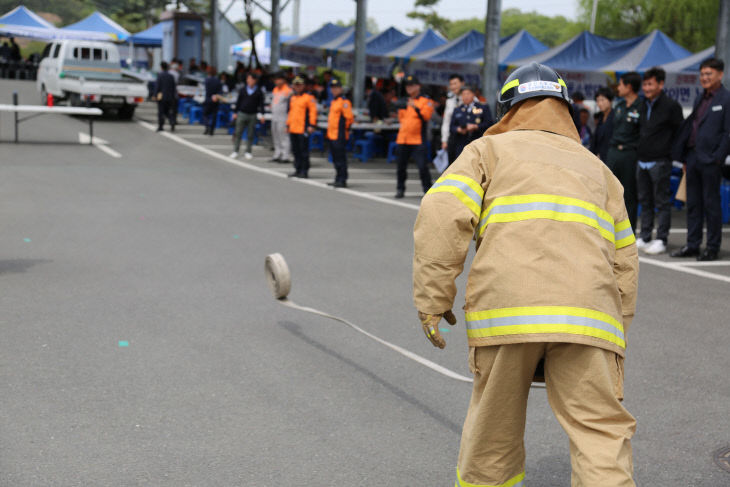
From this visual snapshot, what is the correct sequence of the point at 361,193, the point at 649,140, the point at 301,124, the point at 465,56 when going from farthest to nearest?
the point at 465,56, the point at 301,124, the point at 361,193, the point at 649,140

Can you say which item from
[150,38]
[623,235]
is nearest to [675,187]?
[623,235]

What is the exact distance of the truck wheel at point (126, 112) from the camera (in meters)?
27.0

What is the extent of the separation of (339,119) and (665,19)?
46586 mm

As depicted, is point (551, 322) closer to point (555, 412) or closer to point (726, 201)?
point (555, 412)

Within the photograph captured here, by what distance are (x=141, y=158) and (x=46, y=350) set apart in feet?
43.0

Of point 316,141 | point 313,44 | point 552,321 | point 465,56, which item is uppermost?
point 313,44

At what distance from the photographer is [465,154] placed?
3168mm

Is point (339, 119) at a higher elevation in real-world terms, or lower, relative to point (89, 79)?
lower

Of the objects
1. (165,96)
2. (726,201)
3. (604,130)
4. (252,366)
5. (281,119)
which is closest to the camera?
(252,366)

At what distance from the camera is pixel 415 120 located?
1408 cm

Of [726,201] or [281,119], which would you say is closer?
[726,201]

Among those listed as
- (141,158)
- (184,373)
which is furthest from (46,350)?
(141,158)

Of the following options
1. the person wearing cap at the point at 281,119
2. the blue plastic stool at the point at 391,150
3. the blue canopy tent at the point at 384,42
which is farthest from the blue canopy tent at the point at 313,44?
the person wearing cap at the point at 281,119

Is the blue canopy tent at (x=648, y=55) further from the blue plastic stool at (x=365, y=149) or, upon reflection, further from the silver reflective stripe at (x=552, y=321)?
the silver reflective stripe at (x=552, y=321)
